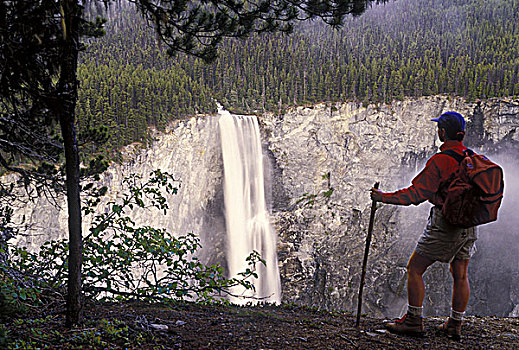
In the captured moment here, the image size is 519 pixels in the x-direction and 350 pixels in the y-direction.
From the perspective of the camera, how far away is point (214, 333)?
3.27 m

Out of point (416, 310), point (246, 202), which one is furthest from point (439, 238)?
point (246, 202)

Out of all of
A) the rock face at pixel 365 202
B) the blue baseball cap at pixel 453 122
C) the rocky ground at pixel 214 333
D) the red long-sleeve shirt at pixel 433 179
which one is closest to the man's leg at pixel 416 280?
the rocky ground at pixel 214 333

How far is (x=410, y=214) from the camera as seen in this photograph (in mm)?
33969

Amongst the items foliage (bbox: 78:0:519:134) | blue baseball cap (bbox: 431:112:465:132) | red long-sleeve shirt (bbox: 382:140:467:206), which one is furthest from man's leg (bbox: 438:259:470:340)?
foliage (bbox: 78:0:519:134)

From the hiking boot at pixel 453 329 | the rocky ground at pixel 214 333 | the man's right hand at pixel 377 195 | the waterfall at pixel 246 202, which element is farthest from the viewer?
the waterfall at pixel 246 202

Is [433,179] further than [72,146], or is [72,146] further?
[433,179]

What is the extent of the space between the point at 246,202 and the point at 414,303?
95.9 ft

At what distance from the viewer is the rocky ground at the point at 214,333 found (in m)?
2.46

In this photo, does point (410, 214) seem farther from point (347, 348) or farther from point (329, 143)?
point (347, 348)

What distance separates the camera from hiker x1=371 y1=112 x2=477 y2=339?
10.9ft

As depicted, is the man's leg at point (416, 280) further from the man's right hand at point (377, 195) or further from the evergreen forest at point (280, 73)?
the evergreen forest at point (280, 73)

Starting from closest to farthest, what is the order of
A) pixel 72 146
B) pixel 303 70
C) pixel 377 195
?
pixel 72 146, pixel 377 195, pixel 303 70

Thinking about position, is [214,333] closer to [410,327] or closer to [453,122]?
[410,327]

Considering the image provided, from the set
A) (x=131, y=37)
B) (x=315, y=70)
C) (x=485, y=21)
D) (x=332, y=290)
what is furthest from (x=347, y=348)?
(x=485, y=21)
